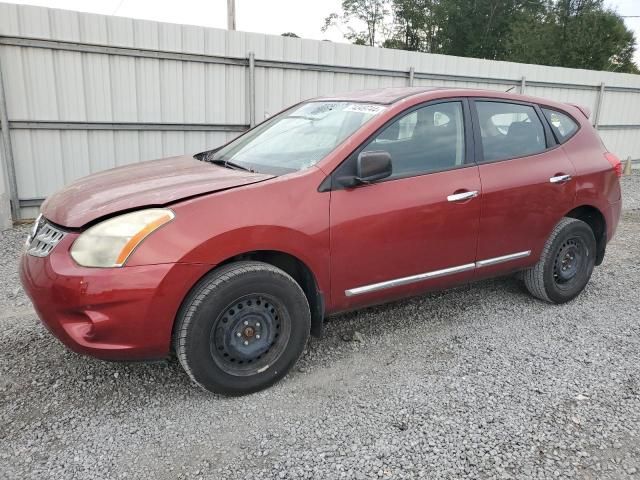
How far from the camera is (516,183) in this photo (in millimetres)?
3783

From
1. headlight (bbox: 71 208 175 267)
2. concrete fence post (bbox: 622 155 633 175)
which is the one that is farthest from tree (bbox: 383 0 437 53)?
headlight (bbox: 71 208 175 267)

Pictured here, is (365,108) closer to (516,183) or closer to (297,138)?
(297,138)

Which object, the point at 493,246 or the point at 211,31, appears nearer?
the point at 493,246

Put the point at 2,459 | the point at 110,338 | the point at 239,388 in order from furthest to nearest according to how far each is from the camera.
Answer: the point at 239,388
the point at 110,338
the point at 2,459

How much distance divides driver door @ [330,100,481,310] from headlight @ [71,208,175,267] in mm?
1009

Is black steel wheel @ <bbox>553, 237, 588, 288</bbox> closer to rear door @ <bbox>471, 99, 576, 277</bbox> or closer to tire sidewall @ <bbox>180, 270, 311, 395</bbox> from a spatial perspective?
rear door @ <bbox>471, 99, 576, 277</bbox>

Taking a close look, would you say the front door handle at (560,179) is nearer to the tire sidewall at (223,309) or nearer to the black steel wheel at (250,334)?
the tire sidewall at (223,309)

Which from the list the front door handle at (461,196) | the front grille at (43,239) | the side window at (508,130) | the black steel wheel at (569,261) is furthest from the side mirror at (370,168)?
the black steel wheel at (569,261)

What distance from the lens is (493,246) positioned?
379cm

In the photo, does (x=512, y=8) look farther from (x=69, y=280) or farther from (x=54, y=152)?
(x=69, y=280)

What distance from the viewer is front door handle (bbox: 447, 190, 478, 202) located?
3.46 metres

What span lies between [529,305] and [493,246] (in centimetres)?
93

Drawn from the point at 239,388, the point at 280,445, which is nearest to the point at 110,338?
the point at 239,388

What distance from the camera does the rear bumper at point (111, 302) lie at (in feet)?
8.16
